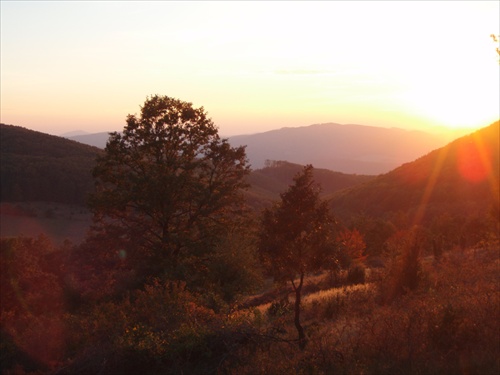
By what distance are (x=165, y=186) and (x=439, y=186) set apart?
184 feet

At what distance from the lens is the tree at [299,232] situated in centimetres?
1016

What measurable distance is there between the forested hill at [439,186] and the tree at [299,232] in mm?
47574

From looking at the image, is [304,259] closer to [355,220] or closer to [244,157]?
[244,157]

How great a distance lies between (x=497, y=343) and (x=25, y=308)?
2484 cm

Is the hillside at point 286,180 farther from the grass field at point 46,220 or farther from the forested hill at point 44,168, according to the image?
the grass field at point 46,220

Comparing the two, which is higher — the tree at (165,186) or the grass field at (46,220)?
the tree at (165,186)

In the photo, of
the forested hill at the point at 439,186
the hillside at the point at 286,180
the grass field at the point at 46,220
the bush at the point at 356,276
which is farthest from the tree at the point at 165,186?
the hillside at the point at 286,180

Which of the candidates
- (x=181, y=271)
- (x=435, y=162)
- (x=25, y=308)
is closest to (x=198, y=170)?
(x=181, y=271)

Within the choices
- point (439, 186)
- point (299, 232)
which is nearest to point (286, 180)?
point (439, 186)

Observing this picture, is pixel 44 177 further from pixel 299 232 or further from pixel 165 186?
pixel 299 232

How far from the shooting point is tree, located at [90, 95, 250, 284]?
2158 cm

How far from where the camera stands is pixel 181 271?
20.7m

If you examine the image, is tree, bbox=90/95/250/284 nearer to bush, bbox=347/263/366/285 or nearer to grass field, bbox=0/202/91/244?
bush, bbox=347/263/366/285

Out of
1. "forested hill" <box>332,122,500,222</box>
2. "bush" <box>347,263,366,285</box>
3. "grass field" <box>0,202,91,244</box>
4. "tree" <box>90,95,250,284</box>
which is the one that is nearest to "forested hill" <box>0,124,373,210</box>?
"grass field" <box>0,202,91,244</box>
